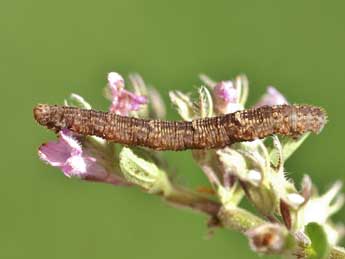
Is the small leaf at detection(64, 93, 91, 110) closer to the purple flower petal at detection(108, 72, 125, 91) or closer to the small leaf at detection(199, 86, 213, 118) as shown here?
the purple flower petal at detection(108, 72, 125, 91)

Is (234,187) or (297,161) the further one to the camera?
(297,161)

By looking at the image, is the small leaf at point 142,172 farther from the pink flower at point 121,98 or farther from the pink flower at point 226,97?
the pink flower at point 226,97

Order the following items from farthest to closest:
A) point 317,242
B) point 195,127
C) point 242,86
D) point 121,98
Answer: point 242,86 → point 121,98 → point 195,127 → point 317,242

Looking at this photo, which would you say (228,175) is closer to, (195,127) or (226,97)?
(195,127)

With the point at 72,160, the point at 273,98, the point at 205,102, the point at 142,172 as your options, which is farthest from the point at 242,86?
the point at 72,160

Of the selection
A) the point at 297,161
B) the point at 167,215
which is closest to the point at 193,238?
the point at 167,215

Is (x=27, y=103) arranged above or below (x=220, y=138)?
below

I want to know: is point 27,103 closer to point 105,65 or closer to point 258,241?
point 105,65
